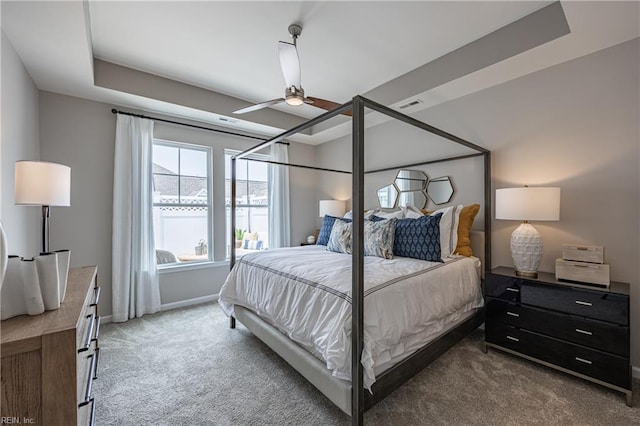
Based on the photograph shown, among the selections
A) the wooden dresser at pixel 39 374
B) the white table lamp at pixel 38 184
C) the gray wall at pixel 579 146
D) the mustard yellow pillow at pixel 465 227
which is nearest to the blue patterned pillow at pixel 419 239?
the mustard yellow pillow at pixel 465 227

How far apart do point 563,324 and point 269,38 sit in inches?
129

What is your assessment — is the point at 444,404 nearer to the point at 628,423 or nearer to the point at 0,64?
the point at 628,423

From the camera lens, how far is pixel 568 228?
7.65 feet

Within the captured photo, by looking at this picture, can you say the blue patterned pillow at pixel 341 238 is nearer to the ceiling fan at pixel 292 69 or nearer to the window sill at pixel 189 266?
the ceiling fan at pixel 292 69

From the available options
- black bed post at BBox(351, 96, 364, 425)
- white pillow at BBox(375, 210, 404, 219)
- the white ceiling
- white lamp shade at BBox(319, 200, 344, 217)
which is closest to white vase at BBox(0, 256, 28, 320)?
black bed post at BBox(351, 96, 364, 425)

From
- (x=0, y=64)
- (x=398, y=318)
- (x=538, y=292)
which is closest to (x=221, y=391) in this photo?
(x=398, y=318)

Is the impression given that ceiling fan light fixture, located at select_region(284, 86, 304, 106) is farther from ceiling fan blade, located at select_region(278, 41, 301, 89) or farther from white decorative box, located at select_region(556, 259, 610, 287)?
white decorative box, located at select_region(556, 259, 610, 287)

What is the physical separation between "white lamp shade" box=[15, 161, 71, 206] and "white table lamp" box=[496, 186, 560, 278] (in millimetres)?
3223

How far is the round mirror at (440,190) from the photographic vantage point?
10.4ft

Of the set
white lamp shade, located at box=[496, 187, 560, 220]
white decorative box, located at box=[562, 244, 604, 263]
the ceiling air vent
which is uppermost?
the ceiling air vent

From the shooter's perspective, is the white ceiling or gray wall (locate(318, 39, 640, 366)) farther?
gray wall (locate(318, 39, 640, 366))

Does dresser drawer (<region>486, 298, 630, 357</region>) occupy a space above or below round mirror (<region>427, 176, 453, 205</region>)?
below

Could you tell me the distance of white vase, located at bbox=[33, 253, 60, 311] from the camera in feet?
3.41

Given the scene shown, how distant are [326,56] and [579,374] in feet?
10.9
